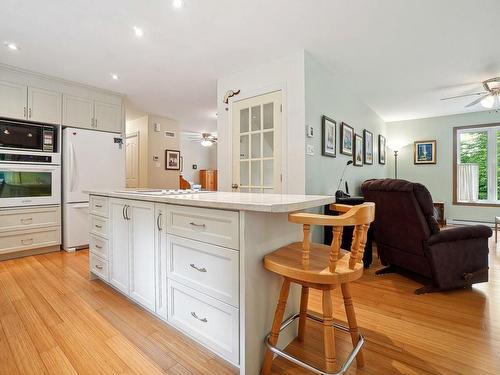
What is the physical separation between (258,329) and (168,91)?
4015 millimetres

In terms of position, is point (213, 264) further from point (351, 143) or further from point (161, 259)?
point (351, 143)

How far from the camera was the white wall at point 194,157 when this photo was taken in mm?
8172

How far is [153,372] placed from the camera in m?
1.35

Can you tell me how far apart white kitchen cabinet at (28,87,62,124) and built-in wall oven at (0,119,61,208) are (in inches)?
4.4

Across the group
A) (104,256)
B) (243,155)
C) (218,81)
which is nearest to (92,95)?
(218,81)

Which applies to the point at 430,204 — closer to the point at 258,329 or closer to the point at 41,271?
the point at 258,329

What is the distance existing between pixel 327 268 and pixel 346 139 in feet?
10.7

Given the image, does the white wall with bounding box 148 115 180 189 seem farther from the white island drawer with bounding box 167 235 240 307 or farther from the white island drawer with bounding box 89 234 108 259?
the white island drawer with bounding box 167 235 240 307

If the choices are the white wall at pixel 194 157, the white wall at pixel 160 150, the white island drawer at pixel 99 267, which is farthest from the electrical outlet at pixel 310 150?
the white wall at pixel 194 157

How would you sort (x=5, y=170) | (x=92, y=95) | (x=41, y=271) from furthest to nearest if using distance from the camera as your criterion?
(x=92, y=95) → (x=5, y=170) → (x=41, y=271)

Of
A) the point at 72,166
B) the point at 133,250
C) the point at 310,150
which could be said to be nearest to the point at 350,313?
the point at 133,250

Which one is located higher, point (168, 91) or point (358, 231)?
point (168, 91)

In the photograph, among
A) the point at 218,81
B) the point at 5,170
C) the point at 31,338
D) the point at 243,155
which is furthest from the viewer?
the point at 218,81

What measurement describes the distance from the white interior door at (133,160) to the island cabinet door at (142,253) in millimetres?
4411
